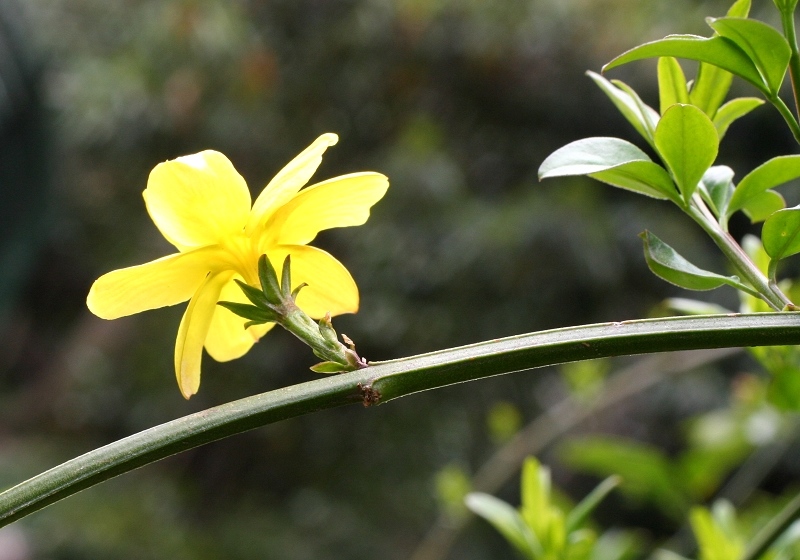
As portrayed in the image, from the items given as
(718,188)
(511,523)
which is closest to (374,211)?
(511,523)

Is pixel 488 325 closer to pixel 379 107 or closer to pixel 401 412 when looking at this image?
pixel 401 412

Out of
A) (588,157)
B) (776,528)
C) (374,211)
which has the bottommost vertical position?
(776,528)

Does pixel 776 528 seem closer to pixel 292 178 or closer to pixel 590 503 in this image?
pixel 590 503

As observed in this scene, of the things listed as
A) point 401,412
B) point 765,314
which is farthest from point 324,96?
point 765,314

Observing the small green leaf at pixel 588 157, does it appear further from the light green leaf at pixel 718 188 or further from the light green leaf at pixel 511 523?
the light green leaf at pixel 511 523

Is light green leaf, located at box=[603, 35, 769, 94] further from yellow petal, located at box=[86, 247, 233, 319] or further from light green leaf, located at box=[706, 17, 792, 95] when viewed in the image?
yellow petal, located at box=[86, 247, 233, 319]
